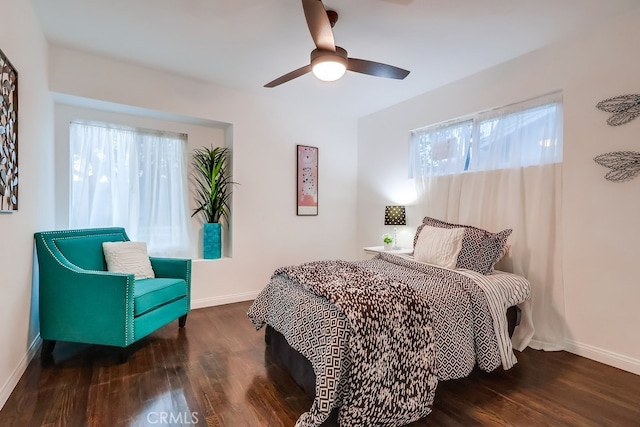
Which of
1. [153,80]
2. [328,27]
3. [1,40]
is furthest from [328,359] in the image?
[153,80]

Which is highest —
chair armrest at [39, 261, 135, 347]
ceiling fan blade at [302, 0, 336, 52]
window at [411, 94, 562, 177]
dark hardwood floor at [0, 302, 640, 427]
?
ceiling fan blade at [302, 0, 336, 52]

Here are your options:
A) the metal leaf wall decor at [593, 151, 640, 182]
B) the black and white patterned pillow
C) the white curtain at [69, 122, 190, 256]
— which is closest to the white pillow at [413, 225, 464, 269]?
the black and white patterned pillow

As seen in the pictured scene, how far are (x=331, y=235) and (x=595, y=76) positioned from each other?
331cm

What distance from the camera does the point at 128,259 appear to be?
110 inches

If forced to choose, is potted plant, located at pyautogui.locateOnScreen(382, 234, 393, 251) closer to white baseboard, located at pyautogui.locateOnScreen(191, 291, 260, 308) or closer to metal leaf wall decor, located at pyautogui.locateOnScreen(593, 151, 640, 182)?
white baseboard, located at pyautogui.locateOnScreen(191, 291, 260, 308)

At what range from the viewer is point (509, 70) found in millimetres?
2980

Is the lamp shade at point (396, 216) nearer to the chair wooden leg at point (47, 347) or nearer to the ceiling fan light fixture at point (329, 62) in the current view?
the ceiling fan light fixture at point (329, 62)

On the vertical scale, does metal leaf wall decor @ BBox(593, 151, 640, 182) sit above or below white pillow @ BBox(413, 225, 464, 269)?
above

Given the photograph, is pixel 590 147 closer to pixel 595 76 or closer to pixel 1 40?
pixel 595 76

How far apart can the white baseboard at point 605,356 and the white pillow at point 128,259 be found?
370 cm

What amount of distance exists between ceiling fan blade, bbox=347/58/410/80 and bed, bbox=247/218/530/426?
1518 mm

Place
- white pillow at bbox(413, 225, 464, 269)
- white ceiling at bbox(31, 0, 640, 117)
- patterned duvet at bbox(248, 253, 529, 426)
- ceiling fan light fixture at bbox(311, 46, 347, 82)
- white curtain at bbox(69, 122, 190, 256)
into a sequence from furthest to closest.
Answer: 1. white curtain at bbox(69, 122, 190, 256)
2. white pillow at bbox(413, 225, 464, 269)
3. white ceiling at bbox(31, 0, 640, 117)
4. ceiling fan light fixture at bbox(311, 46, 347, 82)
5. patterned duvet at bbox(248, 253, 529, 426)

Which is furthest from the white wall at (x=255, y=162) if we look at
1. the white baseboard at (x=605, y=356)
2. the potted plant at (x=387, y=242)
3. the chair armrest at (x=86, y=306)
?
the white baseboard at (x=605, y=356)

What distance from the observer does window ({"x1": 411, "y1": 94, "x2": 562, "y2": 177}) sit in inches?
108
